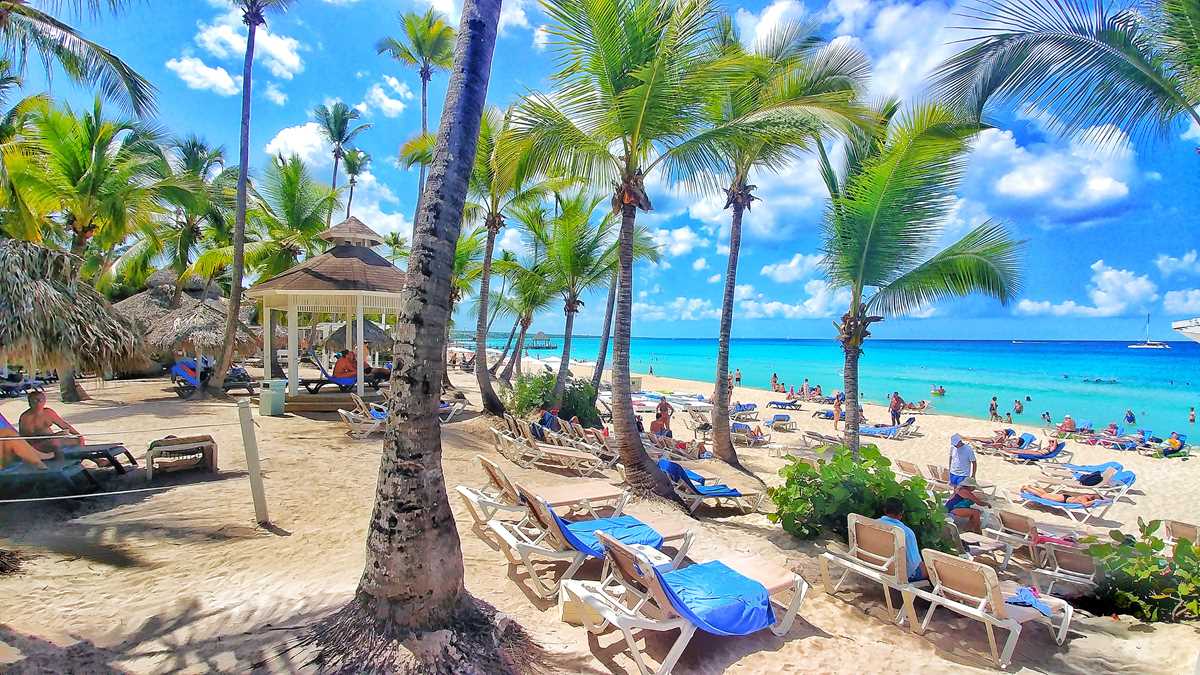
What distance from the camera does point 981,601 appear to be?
3.97 metres

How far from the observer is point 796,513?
6.03 meters

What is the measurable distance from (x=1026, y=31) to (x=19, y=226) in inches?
488

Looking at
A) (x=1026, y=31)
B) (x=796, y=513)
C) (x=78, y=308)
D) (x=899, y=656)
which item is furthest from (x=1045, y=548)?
(x=78, y=308)

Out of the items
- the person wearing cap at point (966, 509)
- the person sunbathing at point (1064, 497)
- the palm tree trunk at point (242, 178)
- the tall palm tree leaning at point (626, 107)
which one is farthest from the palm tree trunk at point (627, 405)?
the palm tree trunk at point (242, 178)

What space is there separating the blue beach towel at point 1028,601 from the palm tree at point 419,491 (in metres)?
4.06

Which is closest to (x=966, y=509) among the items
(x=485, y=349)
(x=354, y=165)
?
(x=485, y=349)

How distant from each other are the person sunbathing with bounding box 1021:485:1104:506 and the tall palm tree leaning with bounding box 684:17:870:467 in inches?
205

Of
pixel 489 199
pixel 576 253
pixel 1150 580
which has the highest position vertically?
pixel 489 199

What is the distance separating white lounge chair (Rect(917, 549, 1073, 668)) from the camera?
3.80 metres

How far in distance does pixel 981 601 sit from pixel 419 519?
13.0 ft

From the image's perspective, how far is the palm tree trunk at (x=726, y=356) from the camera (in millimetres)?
10992

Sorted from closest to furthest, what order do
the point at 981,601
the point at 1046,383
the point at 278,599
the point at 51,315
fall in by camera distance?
the point at 278,599 < the point at 981,601 < the point at 51,315 < the point at 1046,383

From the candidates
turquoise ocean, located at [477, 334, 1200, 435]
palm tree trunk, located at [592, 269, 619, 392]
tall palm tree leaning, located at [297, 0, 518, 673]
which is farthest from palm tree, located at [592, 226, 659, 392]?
turquoise ocean, located at [477, 334, 1200, 435]

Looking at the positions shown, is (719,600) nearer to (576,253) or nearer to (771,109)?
(771,109)
